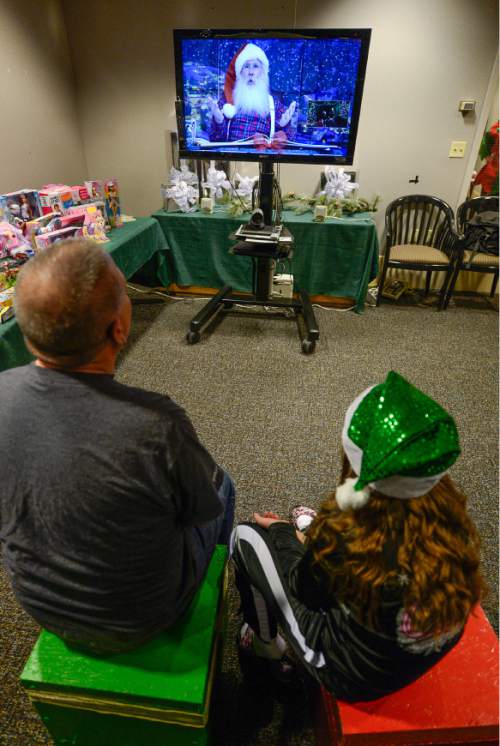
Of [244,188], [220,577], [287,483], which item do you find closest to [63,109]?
[244,188]

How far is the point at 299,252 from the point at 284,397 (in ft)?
4.65

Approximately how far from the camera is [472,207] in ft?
10.8

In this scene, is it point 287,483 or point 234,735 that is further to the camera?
point 287,483

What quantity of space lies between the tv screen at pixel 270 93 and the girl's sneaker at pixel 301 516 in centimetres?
211

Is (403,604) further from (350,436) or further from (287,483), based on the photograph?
(287,483)

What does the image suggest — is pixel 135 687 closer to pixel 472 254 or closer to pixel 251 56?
pixel 251 56

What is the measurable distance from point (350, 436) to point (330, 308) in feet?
9.27

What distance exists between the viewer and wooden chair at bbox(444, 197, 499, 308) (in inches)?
125

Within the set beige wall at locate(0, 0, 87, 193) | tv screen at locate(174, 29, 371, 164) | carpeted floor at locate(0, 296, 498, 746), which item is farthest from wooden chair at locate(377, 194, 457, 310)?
beige wall at locate(0, 0, 87, 193)

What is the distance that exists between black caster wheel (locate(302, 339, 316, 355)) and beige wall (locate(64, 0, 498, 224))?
175 cm

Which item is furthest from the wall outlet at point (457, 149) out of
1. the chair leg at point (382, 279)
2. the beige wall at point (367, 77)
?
the chair leg at point (382, 279)

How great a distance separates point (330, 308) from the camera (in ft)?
11.0

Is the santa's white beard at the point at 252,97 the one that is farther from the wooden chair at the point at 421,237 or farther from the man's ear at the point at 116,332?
the man's ear at the point at 116,332

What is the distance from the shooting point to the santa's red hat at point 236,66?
233 cm
